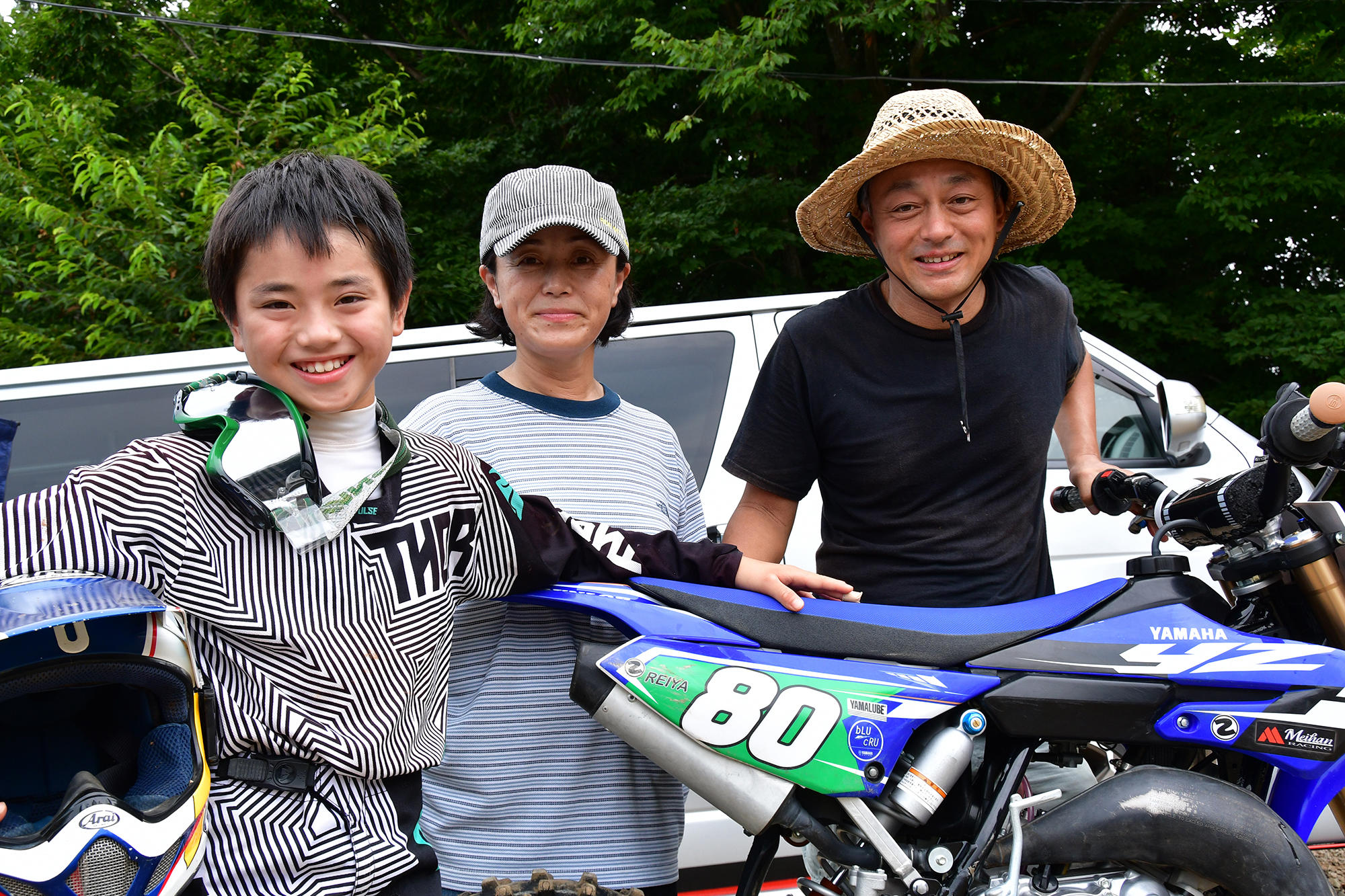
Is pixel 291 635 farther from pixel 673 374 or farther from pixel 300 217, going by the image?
pixel 673 374

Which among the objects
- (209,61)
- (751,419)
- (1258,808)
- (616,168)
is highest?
(209,61)

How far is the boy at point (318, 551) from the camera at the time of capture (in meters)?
1.19

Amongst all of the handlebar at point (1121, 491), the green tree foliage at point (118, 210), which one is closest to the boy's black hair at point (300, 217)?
the handlebar at point (1121, 491)

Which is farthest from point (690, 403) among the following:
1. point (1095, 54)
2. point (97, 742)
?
point (1095, 54)

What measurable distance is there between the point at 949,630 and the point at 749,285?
296 inches

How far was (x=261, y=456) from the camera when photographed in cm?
123

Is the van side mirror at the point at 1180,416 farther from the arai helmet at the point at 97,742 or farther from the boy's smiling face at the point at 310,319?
the arai helmet at the point at 97,742

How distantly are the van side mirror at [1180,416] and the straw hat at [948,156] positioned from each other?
0.48m

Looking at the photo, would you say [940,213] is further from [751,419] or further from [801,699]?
[801,699]

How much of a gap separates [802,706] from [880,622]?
8.4 inches

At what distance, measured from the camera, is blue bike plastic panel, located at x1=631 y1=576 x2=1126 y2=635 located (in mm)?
1646

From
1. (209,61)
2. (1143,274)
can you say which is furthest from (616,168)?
(1143,274)

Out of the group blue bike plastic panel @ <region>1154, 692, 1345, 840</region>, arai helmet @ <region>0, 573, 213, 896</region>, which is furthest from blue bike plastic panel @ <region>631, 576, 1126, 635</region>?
arai helmet @ <region>0, 573, 213, 896</region>

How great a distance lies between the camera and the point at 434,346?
10.7 ft
